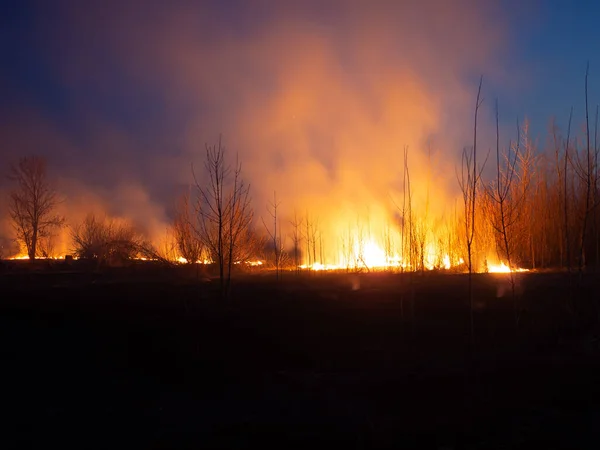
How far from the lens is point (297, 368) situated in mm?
9383

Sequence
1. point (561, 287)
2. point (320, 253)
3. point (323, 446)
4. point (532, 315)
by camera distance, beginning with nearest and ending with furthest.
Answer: point (323, 446) < point (532, 315) < point (561, 287) < point (320, 253)

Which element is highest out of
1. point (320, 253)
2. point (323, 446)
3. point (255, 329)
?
point (320, 253)

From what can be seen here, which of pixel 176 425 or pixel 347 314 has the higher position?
pixel 347 314

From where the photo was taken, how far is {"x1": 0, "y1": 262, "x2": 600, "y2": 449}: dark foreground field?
6207 mm

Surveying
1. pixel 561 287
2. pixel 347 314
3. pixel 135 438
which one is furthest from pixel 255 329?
pixel 561 287

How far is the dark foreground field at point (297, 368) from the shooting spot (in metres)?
6.21

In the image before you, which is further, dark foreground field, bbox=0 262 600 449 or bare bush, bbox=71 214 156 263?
bare bush, bbox=71 214 156 263

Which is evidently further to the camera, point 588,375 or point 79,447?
point 588,375

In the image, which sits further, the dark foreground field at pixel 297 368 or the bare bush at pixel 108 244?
the bare bush at pixel 108 244

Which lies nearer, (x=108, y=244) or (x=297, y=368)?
(x=297, y=368)

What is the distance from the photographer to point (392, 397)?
754cm

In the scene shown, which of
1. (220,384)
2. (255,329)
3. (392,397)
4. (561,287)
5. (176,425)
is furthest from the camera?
(561,287)

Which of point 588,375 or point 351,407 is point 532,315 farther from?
point 351,407

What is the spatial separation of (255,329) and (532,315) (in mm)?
6579
